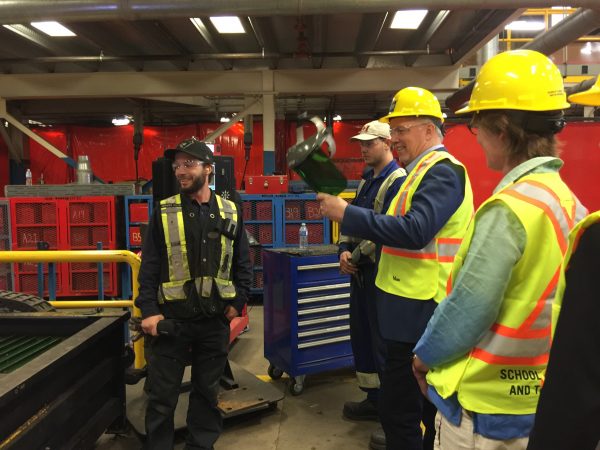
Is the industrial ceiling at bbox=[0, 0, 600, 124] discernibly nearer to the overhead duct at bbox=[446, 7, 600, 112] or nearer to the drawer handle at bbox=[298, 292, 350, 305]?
the overhead duct at bbox=[446, 7, 600, 112]

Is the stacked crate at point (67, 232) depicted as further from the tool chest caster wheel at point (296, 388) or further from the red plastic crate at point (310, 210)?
the tool chest caster wheel at point (296, 388)

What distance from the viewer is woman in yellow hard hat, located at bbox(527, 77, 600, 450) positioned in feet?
2.13

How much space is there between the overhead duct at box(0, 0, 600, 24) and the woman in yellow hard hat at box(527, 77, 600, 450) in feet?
15.0

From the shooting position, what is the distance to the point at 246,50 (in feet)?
26.4

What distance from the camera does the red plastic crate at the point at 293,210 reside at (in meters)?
7.03

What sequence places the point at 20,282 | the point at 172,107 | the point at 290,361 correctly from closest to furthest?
the point at 290,361, the point at 20,282, the point at 172,107

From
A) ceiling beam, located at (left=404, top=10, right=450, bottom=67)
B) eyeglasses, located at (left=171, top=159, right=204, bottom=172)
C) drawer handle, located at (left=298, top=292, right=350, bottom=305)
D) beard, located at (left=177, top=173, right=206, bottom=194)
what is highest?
ceiling beam, located at (left=404, top=10, right=450, bottom=67)

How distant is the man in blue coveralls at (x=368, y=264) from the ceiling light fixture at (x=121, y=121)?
36.1 ft

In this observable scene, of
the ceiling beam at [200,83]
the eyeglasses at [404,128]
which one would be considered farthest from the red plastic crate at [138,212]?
the eyeglasses at [404,128]

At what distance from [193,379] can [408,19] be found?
19.7 ft

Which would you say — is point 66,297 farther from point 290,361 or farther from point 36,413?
point 36,413

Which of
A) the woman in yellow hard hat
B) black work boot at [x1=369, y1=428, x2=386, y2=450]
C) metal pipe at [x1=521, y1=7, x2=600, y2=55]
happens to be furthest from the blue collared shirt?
metal pipe at [x1=521, y1=7, x2=600, y2=55]

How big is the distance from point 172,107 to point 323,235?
6.67 meters

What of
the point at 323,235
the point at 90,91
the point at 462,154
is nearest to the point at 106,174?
the point at 90,91
